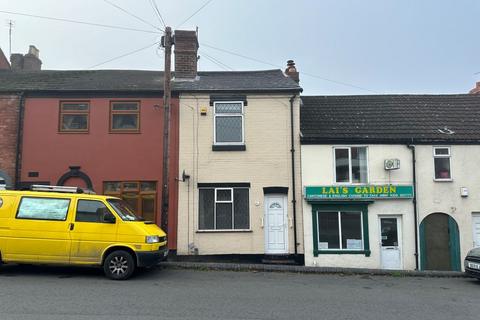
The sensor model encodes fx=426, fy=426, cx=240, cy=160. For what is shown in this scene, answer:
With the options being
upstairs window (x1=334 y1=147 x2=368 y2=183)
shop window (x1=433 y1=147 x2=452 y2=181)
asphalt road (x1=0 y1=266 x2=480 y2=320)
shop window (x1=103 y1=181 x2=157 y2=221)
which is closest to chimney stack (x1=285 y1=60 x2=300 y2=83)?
upstairs window (x1=334 y1=147 x2=368 y2=183)

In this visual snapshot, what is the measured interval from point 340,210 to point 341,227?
595 mm

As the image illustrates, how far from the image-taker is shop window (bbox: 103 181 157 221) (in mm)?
14812

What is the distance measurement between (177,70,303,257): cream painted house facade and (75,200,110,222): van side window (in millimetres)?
4310

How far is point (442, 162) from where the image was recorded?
1549 centimetres

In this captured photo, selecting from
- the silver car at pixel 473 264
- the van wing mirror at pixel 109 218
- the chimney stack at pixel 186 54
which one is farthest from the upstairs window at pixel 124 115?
the silver car at pixel 473 264

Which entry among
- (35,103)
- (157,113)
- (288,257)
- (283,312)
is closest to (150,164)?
(157,113)

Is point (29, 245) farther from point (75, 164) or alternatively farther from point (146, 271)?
point (75, 164)

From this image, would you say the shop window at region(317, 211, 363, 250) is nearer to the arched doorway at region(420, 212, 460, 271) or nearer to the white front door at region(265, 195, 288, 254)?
the white front door at region(265, 195, 288, 254)

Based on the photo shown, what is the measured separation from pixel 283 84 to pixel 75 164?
26.0 ft

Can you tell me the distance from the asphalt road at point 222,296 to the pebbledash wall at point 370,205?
2652mm

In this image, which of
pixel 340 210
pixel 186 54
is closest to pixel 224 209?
pixel 340 210

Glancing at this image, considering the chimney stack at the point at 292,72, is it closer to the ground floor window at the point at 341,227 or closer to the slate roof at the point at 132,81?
the slate roof at the point at 132,81

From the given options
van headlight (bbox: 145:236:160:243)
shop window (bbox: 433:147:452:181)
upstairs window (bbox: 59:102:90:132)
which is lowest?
van headlight (bbox: 145:236:160:243)

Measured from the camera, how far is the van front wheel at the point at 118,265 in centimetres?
1028
